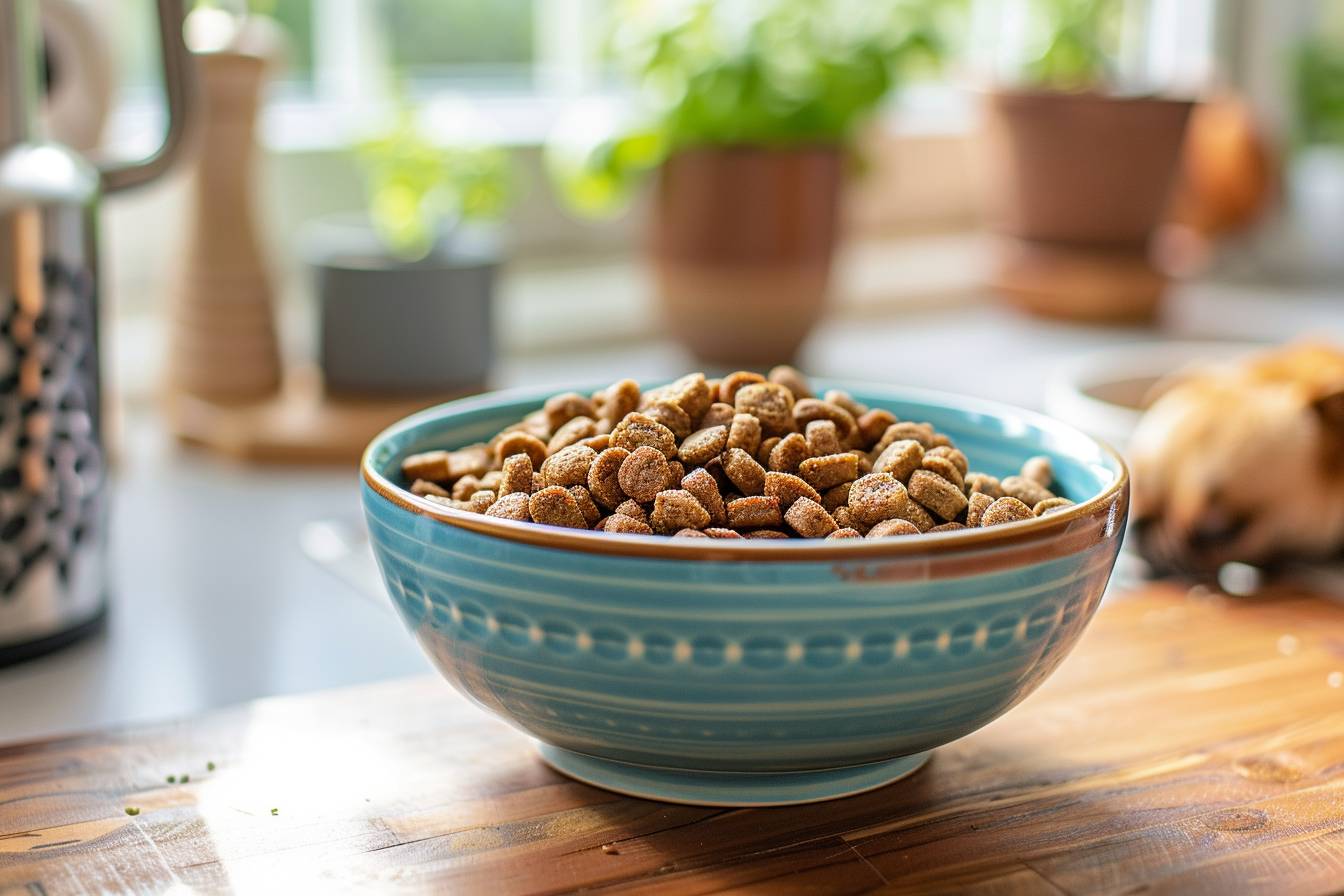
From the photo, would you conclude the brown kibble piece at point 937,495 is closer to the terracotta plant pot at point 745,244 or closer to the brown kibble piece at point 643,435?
the brown kibble piece at point 643,435

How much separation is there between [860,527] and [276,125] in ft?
4.50

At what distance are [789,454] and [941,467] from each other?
0.23 feet

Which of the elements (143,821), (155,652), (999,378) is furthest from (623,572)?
(999,378)

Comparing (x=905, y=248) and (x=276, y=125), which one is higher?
(x=276, y=125)

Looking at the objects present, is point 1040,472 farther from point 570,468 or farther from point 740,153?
point 740,153

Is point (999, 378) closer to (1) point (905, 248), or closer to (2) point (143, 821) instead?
(1) point (905, 248)

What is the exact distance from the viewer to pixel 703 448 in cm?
66

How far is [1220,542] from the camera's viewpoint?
958 millimetres

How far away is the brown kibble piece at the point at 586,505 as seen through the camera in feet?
2.08

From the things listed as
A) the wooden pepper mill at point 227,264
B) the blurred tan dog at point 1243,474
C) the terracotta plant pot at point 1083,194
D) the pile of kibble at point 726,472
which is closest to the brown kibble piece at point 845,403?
the pile of kibble at point 726,472

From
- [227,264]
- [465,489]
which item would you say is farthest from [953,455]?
[227,264]

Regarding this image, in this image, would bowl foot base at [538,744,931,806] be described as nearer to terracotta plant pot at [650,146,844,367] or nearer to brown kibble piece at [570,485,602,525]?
brown kibble piece at [570,485,602,525]

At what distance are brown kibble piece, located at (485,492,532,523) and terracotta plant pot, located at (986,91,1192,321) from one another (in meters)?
1.50

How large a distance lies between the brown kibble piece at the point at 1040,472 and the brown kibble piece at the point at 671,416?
17cm
